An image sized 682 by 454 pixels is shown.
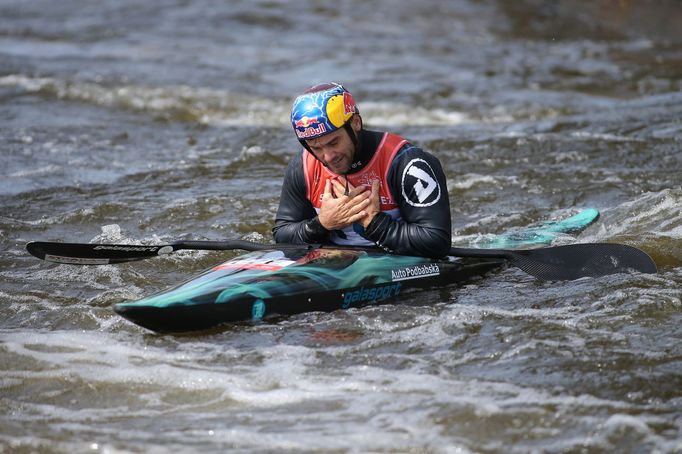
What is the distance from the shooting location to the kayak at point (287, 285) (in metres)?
5.29

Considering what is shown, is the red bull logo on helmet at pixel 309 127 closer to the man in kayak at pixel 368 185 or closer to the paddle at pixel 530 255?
the man in kayak at pixel 368 185

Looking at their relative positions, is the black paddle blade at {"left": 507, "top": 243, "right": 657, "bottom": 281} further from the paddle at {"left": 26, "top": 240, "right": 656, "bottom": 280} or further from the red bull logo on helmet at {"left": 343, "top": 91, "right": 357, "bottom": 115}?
the red bull logo on helmet at {"left": 343, "top": 91, "right": 357, "bottom": 115}

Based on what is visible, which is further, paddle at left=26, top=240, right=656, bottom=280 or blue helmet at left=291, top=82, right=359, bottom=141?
paddle at left=26, top=240, right=656, bottom=280

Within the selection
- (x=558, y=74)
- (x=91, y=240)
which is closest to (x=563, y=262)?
(x=91, y=240)

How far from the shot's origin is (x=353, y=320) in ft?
18.3

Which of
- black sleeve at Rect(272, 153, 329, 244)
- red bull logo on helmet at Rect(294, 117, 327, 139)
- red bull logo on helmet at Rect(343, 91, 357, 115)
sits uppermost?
red bull logo on helmet at Rect(343, 91, 357, 115)

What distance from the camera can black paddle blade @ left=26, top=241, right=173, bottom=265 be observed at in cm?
631

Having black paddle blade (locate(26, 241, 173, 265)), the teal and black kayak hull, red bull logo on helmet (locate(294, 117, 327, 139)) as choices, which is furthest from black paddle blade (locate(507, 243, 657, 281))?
black paddle blade (locate(26, 241, 173, 265))

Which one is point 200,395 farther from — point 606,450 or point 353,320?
point 606,450

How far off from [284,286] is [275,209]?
117 inches

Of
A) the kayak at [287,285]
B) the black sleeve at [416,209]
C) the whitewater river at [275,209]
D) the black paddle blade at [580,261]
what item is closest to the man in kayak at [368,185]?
the black sleeve at [416,209]

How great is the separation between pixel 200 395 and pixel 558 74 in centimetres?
1111

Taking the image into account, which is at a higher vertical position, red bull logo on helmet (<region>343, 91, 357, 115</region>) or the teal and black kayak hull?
red bull logo on helmet (<region>343, 91, 357, 115</region>)

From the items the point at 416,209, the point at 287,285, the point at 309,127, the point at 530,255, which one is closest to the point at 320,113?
the point at 309,127
